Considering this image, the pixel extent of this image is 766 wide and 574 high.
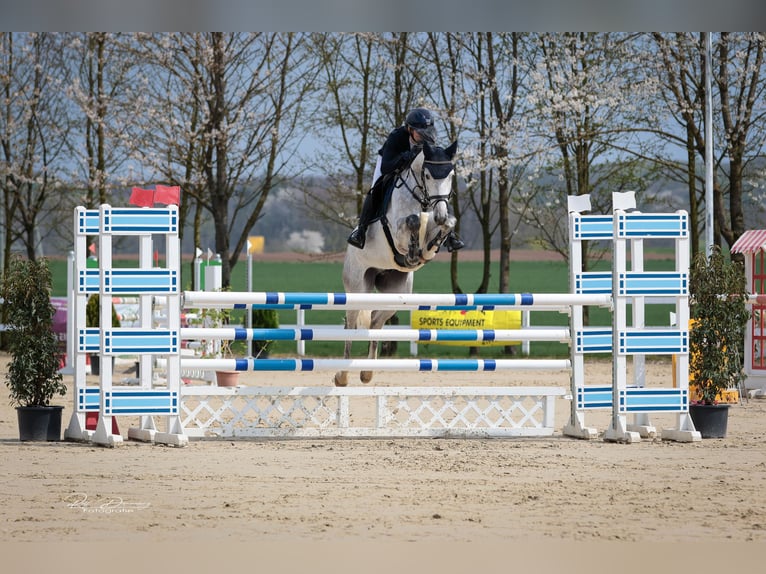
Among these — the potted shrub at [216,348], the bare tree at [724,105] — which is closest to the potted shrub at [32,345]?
the potted shrub at [216,348]

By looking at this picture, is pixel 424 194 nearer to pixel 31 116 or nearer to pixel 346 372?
pixel 346 372

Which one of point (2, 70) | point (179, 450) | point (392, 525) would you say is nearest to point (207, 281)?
point (179, 450)

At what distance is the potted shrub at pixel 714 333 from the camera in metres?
6.68

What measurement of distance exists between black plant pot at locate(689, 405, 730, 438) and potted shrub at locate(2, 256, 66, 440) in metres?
4.09

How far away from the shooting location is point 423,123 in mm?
6125

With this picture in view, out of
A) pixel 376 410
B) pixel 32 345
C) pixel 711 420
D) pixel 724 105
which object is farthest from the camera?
pixel 724 105

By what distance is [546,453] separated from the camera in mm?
5965

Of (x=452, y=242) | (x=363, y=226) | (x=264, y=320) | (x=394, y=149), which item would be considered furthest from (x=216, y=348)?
(x=452, y=242)

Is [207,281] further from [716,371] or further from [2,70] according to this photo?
[2,70]

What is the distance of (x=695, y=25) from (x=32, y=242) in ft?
48.9

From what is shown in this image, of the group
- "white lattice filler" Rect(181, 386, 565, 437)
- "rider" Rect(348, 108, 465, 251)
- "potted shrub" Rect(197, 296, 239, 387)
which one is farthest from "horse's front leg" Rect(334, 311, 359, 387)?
"potted shrub" Rect(197, 296, 239, 387)

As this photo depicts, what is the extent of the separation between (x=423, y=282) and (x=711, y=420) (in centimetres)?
2638

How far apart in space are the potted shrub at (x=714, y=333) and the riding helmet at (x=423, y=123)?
6.53ft

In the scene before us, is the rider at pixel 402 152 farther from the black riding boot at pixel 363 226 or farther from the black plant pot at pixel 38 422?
the black plant pot at pixel 38 422
